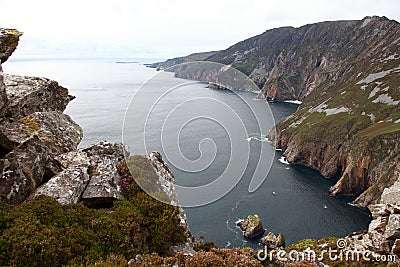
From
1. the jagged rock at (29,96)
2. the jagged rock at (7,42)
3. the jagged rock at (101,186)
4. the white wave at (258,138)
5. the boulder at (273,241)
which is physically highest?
the jagged rock at (7,42)

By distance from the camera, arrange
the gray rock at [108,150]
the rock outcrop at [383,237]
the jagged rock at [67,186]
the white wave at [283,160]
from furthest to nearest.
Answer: the white wave at [283,160], the rock outcrop at [383,237], the gray rock at [108,150], the jagged rock at [67,186]

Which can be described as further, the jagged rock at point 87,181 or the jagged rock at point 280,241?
the jagged rock at point 280,241

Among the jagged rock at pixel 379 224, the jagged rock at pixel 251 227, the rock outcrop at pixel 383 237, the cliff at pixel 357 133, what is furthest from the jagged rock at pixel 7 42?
the cliff at pixel 357 133

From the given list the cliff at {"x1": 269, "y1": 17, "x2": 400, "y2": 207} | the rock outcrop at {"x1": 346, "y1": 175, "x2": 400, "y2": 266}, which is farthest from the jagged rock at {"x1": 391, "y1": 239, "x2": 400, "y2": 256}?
the cliff at {"x1": 269, "y1": 17, "x2": 400, "y2": 207}

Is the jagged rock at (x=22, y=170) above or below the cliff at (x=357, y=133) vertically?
above

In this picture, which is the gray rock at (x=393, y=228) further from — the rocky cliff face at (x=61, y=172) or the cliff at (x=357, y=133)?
the cliff at (x=357, y=133)

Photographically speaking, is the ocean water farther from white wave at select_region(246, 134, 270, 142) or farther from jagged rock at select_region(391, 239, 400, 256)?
jagged rock at select_region(391, 239, 400, 256)
